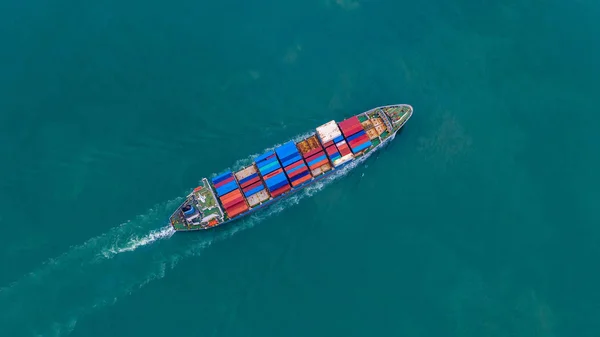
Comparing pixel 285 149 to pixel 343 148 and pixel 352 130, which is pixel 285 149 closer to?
pixel 343 148

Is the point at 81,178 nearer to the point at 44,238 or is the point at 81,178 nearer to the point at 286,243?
the point at 44,238

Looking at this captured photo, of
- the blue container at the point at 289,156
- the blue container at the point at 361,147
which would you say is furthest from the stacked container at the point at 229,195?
the blue container at the point at 361,147

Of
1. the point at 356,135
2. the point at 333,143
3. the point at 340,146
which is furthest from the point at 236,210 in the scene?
the point at 356,135

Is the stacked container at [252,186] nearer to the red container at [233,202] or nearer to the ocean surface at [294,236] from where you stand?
the red container at [233,202]

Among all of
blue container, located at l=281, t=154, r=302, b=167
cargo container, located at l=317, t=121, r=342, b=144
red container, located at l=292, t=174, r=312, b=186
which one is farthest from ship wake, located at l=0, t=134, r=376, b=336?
cargo container, located at l=317, t=121, r=342, b=144

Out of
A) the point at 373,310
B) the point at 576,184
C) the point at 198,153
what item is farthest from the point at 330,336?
the point at 576,184

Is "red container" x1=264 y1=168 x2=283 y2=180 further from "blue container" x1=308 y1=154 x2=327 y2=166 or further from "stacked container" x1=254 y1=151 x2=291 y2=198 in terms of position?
"blue container" x1=308 y1=154 x2=327 y2=166
